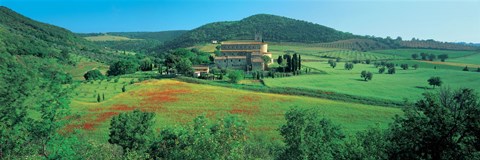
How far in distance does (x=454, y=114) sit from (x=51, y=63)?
23.9 meters

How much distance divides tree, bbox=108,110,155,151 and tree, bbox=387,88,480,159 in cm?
2271

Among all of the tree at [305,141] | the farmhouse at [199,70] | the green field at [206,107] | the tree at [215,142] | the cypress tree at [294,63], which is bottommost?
the green field at [206,107]

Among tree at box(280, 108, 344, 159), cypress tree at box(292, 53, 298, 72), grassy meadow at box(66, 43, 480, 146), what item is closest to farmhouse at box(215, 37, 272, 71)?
cypress tree at box(292, 53, 298, 72)

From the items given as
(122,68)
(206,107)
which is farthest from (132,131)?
(122,68)

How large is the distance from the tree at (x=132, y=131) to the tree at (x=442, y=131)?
894 inches

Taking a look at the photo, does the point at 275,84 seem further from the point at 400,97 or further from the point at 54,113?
the point at 54,113

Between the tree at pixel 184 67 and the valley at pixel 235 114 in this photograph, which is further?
the tree at pixel 184 67

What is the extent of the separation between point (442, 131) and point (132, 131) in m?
26.6

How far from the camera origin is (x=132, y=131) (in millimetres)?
33219

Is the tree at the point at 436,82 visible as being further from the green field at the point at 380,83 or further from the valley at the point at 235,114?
the green field at the point at 380,83

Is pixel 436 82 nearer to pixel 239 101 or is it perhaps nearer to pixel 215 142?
pixel 239 101

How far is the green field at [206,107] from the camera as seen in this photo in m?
48.2

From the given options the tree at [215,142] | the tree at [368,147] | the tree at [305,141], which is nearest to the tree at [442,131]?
the tree at [368,147]

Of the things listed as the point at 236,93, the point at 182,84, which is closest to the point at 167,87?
the point at 182,84
